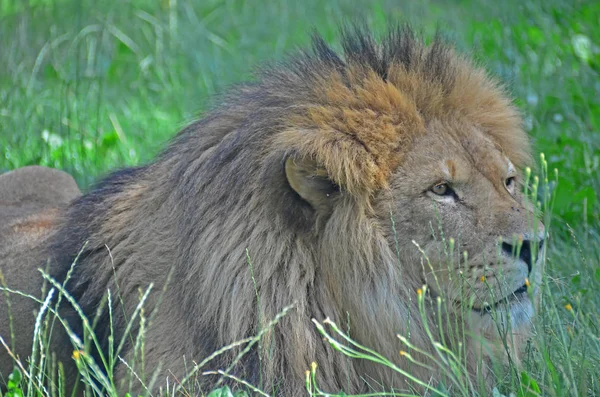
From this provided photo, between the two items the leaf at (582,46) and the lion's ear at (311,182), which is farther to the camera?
the leaf at (582,46)

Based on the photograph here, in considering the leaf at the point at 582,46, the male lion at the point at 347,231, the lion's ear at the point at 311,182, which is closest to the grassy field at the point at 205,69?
the leaf at the point at 582,46

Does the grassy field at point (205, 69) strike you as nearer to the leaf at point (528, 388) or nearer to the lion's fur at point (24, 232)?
the lion's fur at point (24, 232)

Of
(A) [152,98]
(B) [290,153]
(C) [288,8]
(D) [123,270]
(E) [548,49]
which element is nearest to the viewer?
(B) [290,153]

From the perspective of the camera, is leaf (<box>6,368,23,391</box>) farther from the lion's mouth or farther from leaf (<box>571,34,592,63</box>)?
leaf (<box>571,34,592,63</box>)

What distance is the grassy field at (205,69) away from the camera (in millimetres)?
5289

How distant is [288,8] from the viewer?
31.5 feet

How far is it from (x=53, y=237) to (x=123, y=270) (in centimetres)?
50

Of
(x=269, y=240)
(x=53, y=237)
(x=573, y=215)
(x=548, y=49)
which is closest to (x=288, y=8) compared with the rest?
(x=548, y=49)

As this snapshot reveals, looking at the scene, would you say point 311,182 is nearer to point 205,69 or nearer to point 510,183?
point 510,183

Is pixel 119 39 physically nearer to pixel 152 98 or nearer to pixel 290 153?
pixel 152 98

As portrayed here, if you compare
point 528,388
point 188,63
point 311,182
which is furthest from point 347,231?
point 188,63

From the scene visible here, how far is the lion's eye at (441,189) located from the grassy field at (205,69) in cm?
80

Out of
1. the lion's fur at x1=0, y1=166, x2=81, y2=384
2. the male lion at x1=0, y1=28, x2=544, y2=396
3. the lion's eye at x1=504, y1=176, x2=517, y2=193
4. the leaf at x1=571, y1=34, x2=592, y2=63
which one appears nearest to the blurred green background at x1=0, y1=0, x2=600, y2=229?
the leaf at x1=571, y1=34, x2=592, y2=63

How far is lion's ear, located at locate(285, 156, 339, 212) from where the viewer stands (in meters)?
2.96
